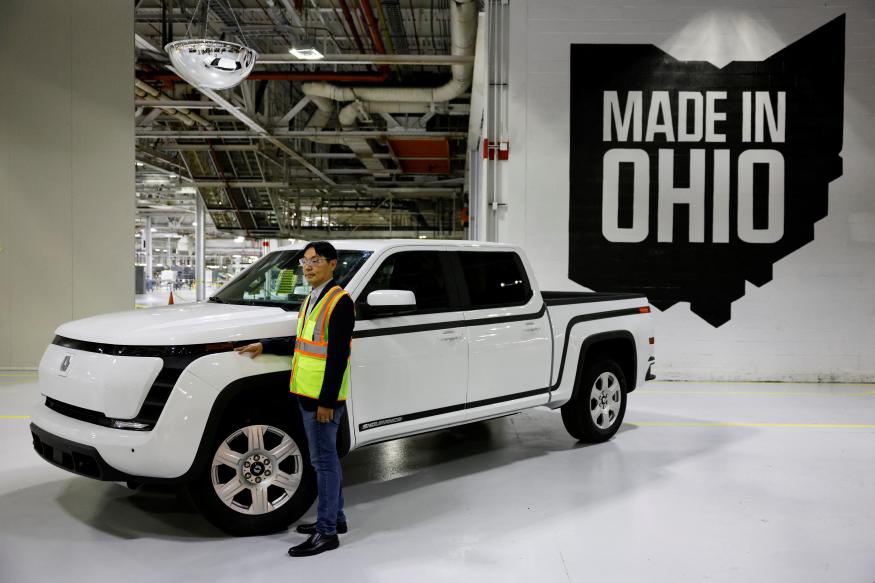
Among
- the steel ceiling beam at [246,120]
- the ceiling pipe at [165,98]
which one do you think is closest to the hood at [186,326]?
the steel ceiling beam at [246,120]

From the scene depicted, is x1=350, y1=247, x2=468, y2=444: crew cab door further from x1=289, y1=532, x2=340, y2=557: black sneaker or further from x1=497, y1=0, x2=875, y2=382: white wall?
x1=497, y1=0, x2=875, y2=382: white wall

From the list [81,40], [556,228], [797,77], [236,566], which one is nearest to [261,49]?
[81,40]

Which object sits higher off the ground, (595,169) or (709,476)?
(595,169)

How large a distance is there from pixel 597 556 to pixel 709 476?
1966 mm

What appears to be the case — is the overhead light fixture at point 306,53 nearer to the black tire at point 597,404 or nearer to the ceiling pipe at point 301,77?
the ceiling pipe at point 301,77

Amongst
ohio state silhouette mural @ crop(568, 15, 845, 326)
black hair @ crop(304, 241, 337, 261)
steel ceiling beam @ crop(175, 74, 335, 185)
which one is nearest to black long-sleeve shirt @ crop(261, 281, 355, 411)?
black hair @ crop(304, 241, 337, 261)

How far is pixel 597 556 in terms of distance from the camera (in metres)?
3.79

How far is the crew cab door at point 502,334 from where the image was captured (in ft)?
16.8

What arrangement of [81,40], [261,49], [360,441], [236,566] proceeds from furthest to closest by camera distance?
1. [261,49]
2. [81,40]
3. [360,441]
4. [236,566]

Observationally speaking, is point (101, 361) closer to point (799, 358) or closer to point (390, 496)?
point (390, 496)

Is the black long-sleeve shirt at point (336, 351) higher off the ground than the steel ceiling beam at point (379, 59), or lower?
lower

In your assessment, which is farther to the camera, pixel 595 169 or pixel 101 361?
pixel 595 169

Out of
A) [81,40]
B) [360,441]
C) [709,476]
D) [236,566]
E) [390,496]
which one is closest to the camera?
[236,566]

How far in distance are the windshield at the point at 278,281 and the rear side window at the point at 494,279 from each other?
95 cm
